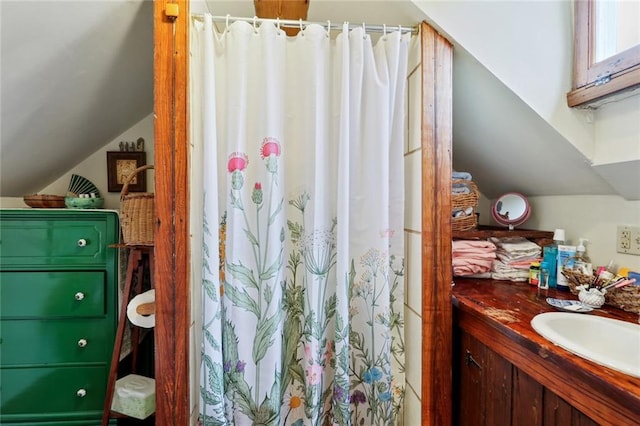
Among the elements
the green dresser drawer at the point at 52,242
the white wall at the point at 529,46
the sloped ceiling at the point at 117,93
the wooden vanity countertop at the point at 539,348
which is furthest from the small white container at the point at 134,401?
the white wall at the point at 529,46

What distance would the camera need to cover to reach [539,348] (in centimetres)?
74

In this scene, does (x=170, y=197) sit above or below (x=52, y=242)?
above

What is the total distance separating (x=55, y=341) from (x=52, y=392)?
28 centimetres

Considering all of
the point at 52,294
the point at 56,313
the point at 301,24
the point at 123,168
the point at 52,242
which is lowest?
the point at 56,313

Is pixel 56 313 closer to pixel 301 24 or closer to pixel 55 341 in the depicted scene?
pixel 55 341

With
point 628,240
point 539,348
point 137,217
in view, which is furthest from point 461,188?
point 137,217

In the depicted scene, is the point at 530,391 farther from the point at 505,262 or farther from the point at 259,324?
the point at 259,324

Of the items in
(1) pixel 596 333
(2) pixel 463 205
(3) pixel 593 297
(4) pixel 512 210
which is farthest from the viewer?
(4) pixel 512 210

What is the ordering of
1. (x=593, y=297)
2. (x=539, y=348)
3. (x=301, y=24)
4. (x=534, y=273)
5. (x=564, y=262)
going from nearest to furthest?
1. (x=539, y=348)
2. (x=593, y=297)
3. (x=301, y=24)
4. (x=564, y=262)
5. (x=534, y=273)

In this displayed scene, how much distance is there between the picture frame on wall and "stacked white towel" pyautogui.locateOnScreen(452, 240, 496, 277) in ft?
6.56

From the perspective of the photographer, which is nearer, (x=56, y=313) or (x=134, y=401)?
(x=134, y=401)

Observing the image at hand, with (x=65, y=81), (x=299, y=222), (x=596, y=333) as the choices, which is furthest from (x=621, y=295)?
(x=65, y=81)

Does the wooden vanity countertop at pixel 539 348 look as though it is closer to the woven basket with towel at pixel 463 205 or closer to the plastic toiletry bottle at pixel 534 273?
the plastic toiletry bottle at pixel 534 273

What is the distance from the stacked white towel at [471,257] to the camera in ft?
4.53
